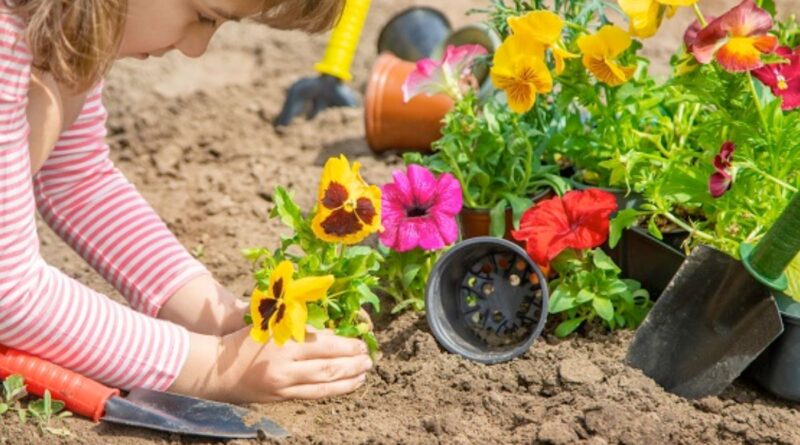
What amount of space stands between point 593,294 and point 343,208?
18.0 inches

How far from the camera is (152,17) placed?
5.88 ft

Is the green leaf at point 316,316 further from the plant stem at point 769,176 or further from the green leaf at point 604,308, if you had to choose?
the plant stem at point 769,176

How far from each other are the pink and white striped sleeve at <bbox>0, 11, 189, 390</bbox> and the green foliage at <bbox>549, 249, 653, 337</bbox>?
63 centimetres

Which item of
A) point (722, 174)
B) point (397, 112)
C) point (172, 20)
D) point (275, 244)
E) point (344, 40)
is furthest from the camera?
point (344, 40)

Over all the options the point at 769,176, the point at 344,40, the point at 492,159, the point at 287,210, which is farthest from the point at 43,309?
the point at 344,40

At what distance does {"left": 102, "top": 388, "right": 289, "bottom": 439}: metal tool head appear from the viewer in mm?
1833

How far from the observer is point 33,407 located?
188 cm

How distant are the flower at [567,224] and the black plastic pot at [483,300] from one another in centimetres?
4

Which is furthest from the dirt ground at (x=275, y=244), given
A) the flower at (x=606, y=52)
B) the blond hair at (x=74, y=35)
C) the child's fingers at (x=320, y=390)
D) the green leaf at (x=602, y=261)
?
the blond hair at (x=74, y=35)

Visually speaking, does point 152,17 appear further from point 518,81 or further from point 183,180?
point 183,180

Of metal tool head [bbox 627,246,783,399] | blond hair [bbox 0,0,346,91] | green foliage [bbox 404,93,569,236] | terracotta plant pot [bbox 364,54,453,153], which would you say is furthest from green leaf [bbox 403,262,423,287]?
terracotta plant pot [bbox 364,54,453,153]

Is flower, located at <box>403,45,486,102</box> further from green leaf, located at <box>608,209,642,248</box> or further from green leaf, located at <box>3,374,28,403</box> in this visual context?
green leaf, located at <box>3,374,28,403</box>

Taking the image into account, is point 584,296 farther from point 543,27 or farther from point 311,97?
point 311,97

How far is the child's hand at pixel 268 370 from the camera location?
1928 mm
